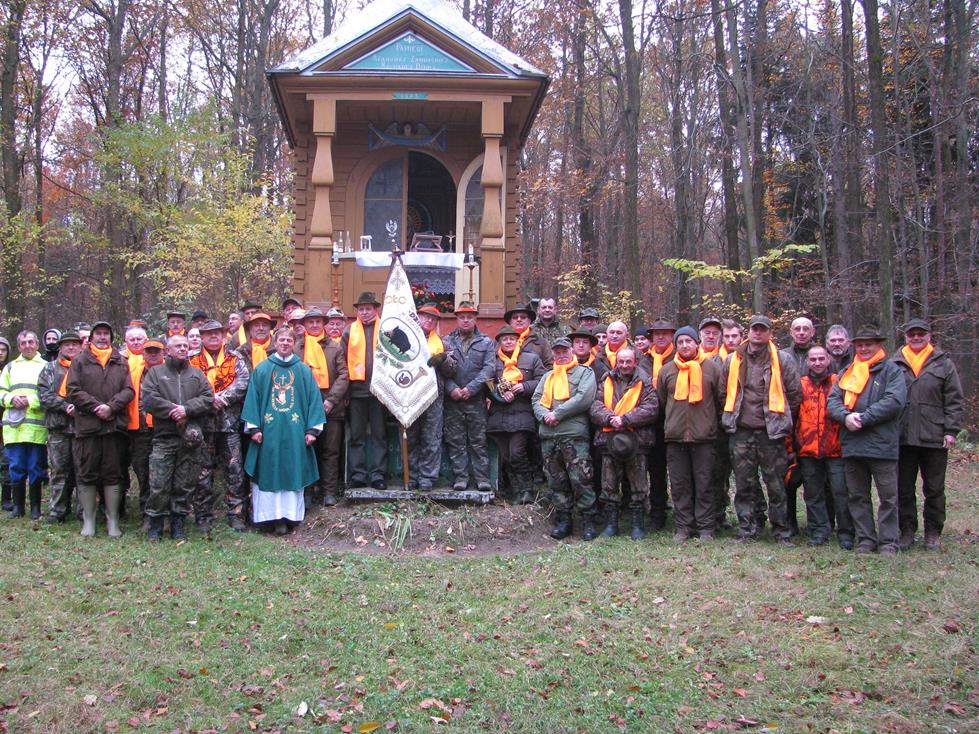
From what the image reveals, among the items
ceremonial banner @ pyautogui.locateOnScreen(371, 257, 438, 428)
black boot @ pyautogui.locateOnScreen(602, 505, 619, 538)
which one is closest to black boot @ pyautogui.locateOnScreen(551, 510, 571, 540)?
black boot @ pyautogui.locateOnScreen(602, 505, 619, 538)

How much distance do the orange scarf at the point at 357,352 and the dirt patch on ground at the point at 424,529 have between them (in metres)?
1.49

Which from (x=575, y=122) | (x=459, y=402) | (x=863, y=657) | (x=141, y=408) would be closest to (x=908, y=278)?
(x=575, y=122)

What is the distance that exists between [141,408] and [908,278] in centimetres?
1851

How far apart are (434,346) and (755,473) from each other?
384 centimetres

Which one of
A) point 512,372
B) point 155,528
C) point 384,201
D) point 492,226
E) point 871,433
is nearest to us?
point 871,433

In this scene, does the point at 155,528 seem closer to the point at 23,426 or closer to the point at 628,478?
the point at 23,426

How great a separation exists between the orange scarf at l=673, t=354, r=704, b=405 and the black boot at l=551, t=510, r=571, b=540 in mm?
1795

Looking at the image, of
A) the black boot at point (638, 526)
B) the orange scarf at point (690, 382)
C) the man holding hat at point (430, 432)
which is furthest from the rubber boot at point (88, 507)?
the orange scarf at point (690, 382)

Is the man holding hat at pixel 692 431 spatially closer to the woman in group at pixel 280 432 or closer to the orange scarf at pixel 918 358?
the orange scarf at pixel 918 358

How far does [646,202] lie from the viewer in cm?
3400

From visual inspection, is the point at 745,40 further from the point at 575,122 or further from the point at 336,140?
the point at 336,140

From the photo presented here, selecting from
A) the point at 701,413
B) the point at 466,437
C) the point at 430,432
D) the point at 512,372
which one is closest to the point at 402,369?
the point at 430,432

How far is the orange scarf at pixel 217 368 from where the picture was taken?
30.1 feet

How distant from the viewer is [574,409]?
881 centimetres
